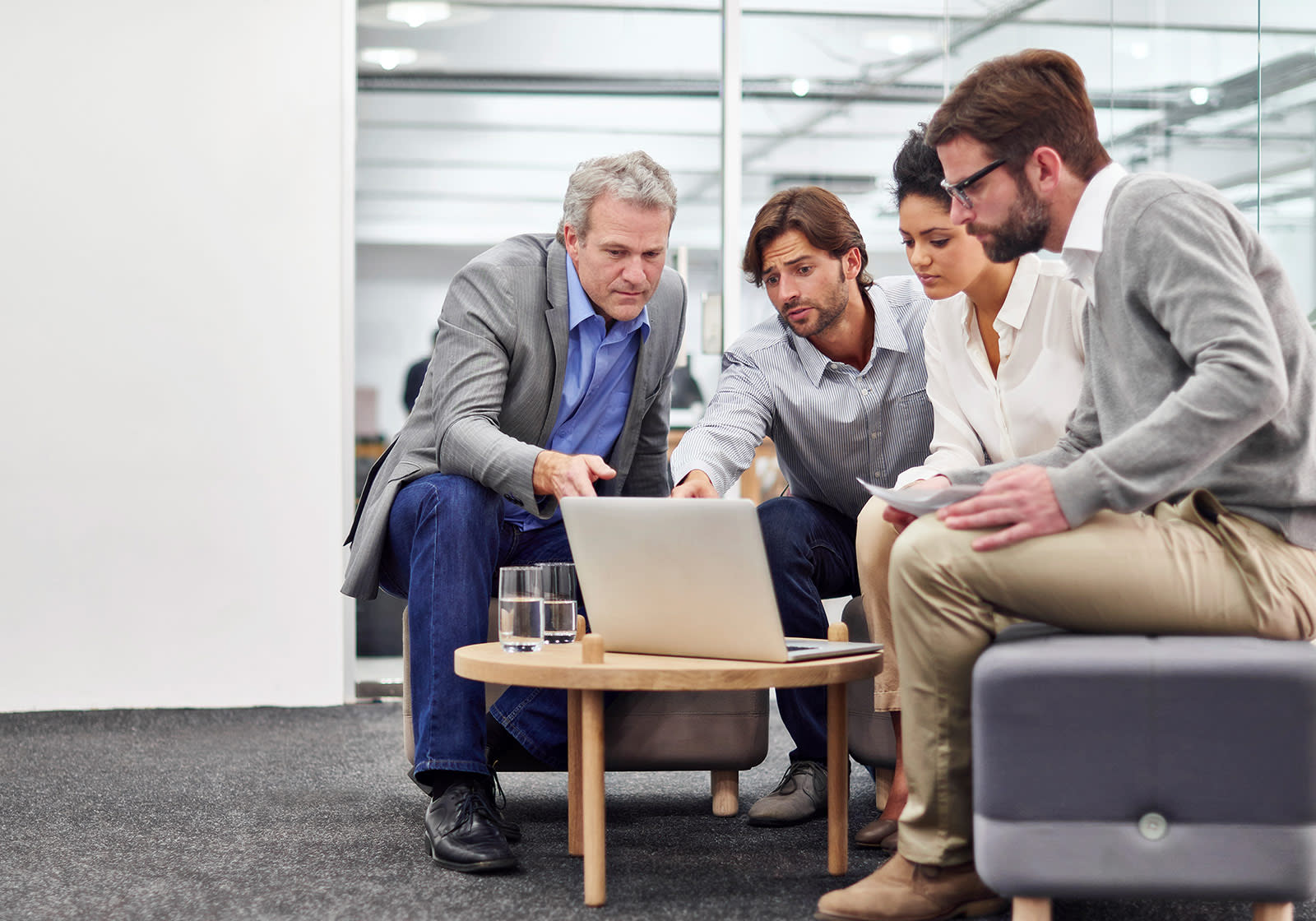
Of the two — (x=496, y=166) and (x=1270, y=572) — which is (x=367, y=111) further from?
(x=1270, y=572)

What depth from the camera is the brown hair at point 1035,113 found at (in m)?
1.73

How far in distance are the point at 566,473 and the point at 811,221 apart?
76 centimetres

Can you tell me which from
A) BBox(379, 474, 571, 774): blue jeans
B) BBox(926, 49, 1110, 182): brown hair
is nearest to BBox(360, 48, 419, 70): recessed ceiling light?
BBox(379, 474, 571, 774): blue jeans

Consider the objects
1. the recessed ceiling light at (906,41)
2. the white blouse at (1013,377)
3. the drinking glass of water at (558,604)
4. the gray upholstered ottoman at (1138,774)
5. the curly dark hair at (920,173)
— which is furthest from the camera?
the recessed ceiling light at (906,41)

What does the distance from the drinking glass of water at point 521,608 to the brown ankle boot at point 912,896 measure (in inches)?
23.9

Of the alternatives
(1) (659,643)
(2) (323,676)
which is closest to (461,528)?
(1) (659,643)

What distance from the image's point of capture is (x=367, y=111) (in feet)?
13.9

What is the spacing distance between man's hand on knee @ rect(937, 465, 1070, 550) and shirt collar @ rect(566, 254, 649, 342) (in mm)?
1149

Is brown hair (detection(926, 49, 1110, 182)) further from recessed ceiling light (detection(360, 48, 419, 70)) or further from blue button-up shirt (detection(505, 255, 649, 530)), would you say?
recessed ceiling light (detection(360, 48, 419, 70))

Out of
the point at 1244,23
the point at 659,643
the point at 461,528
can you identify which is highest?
the point at 1244,23

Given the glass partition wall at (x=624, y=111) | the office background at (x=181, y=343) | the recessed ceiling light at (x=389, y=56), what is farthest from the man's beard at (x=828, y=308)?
the recessed ceiling light at (x=389, y=56)

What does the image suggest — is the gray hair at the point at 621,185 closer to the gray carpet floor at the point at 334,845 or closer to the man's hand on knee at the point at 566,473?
the man's hand on knee at the point at 566,473

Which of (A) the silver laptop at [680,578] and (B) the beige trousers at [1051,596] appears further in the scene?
(A) the silver laptop at [680,578]

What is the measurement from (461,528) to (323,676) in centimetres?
203
